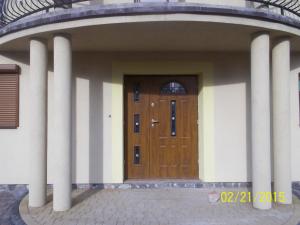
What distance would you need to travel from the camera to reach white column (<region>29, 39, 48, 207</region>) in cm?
514

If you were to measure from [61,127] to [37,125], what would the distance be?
20.3 inches

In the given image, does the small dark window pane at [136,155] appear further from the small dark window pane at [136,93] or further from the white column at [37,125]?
the white column at [37,125]

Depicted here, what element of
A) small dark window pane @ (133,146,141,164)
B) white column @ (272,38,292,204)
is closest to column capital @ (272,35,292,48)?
white column @ (272,38,292,204)

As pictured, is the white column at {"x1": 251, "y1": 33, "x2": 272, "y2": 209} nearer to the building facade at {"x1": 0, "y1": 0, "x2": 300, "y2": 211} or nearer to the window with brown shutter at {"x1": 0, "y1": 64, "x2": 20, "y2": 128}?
the building facade at {"x1": 0, "y1": 0, "x2": 300, "y2": 211}

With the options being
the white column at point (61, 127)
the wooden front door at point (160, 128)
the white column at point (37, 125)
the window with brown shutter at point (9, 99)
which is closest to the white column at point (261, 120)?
the wooden front door at point (160, 128)

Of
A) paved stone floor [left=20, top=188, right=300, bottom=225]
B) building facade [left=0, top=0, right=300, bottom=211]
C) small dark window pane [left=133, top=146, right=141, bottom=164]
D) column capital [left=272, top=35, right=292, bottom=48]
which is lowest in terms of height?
paved stone floor [left=20, top=188, right=300, bottom=225]

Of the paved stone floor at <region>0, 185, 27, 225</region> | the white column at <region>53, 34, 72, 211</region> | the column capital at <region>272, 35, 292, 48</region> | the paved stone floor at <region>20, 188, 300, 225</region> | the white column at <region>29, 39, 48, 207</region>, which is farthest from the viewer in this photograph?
the column capital at <region>272, 35, 292, 48</region>

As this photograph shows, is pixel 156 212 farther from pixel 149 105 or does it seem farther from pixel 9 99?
pixel 9 99

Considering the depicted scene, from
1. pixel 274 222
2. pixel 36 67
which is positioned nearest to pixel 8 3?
pixel 36 67

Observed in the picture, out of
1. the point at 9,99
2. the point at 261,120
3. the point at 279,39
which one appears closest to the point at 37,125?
the point at 9,99

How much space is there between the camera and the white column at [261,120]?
495cm

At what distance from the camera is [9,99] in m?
6.42

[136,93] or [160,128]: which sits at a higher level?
[136,93]

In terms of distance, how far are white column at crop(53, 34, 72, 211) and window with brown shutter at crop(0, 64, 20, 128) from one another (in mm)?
1935
